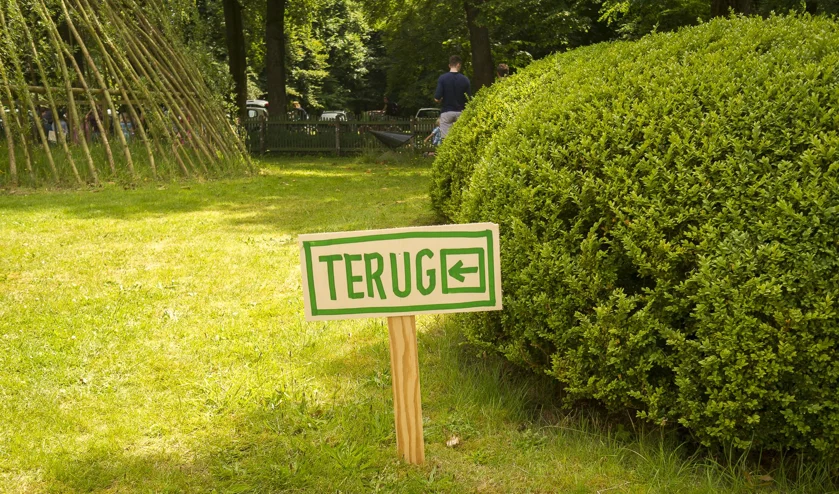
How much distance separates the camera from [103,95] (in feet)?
40.8

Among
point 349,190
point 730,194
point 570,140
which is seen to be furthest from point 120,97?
point 730,194

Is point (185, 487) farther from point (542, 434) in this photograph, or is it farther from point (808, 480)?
point (808, 480)

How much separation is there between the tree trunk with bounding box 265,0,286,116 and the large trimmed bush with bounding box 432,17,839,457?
823 inches

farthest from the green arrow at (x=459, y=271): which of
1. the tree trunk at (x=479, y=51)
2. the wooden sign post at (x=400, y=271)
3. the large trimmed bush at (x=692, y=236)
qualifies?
the tree trunk at (x=479, y=51)

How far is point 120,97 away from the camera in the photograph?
1285 centimetres

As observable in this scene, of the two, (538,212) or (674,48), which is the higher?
(674,48)

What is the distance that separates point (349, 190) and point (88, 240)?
18.2 feet

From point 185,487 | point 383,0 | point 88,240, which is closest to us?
point 185,487

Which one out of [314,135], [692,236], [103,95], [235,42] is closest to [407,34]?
[314,135]

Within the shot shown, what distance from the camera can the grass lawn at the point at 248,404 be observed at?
3.11 metres

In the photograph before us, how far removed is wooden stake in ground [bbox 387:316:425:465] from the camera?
3012 millimetres

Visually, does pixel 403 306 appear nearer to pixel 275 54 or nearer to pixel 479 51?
pixel 479 51

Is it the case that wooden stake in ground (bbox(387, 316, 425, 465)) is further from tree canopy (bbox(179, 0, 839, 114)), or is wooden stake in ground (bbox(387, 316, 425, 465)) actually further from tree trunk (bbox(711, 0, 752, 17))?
tree trunk (bbox(711, 0, 752, 17))

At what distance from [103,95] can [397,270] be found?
1114 cm
